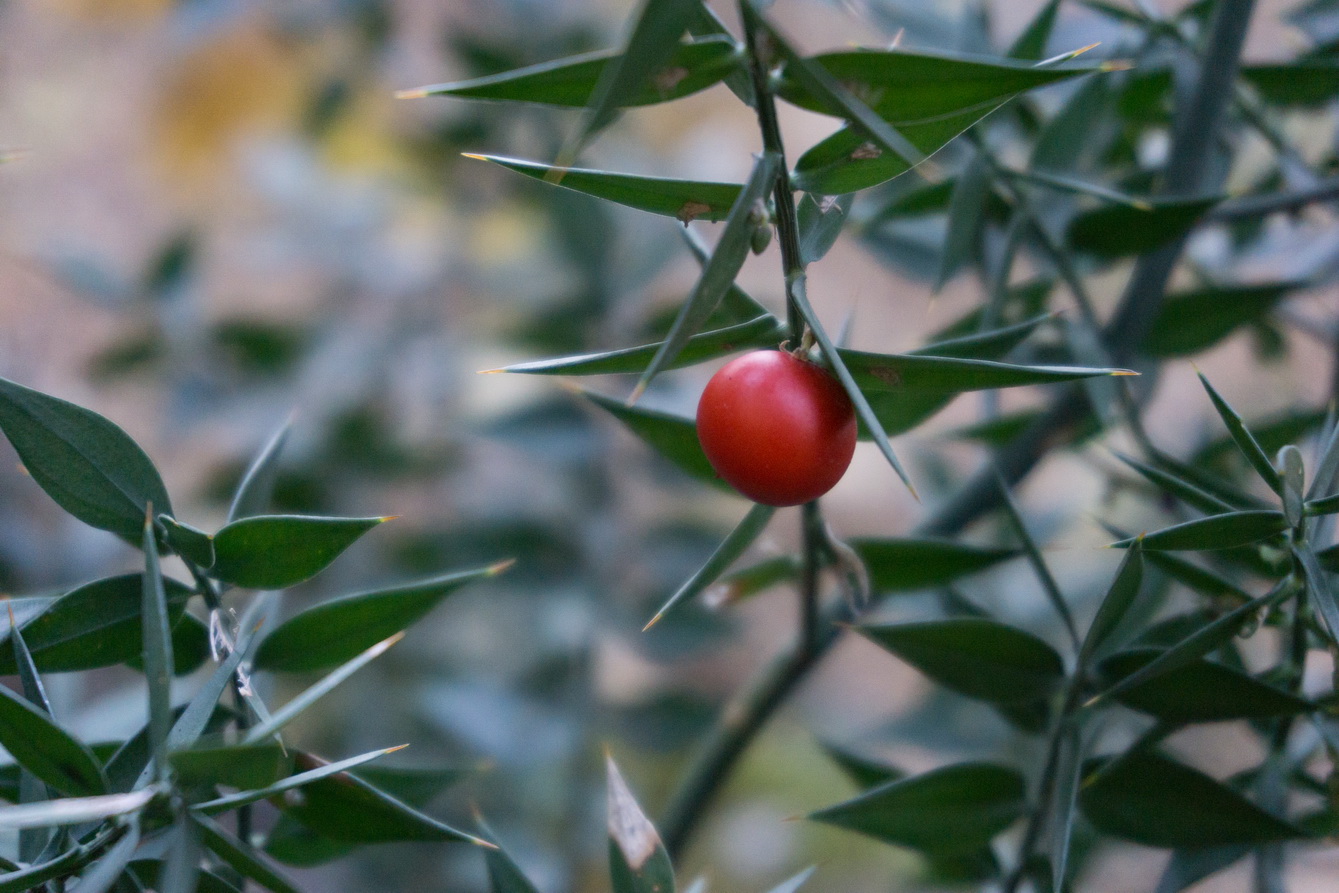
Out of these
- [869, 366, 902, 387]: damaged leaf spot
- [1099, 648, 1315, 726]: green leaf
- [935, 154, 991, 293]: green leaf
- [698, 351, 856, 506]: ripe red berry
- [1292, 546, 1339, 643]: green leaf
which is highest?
[935, 154, 991, 293]: green leaf

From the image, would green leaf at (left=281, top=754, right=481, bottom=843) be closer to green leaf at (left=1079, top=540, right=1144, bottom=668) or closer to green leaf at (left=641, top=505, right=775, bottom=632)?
green leaf at (left=641, top=505, right=775, bottom=632)

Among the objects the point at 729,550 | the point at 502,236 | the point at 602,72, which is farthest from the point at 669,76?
the point at 502,236

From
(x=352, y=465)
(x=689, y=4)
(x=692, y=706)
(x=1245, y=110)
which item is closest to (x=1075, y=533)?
(x=692, y=706)

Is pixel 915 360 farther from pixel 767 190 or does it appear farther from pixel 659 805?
pixel 659 805

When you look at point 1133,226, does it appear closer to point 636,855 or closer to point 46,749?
point 636,855

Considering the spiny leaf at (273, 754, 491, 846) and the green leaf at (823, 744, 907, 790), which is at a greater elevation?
the spiny leaf at (273, 754, 491, 846)

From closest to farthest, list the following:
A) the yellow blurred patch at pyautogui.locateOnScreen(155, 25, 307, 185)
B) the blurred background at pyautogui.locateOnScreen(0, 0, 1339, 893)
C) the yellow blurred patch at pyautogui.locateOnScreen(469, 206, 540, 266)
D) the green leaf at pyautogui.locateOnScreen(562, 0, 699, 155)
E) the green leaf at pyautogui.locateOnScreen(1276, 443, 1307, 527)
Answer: the green leaf at pyautogui.locateOnScreen(562, 0, 699, 155)
the green leaf at pyautogui.locateOnScreen(1276, 443, 1307, 527)
the blurred background at pyautogui.locateOnScreen(0, 0, 1339, 893)
the yellow blurred patch at pyautogui.locateOnScreen(469, 206, 540, 266)
the yellow blurred patch at pyautogui.locateOnScreen(155, 25, 307, 185)

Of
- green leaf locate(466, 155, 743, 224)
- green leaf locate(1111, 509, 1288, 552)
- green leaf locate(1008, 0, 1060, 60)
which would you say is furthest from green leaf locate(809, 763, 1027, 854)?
green leaf locate(1008, 0, 1060, 60)

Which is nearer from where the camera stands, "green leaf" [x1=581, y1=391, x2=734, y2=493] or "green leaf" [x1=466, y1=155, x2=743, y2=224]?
"green leaf" [x1=466, y1=155, x2=743, y2=224]
